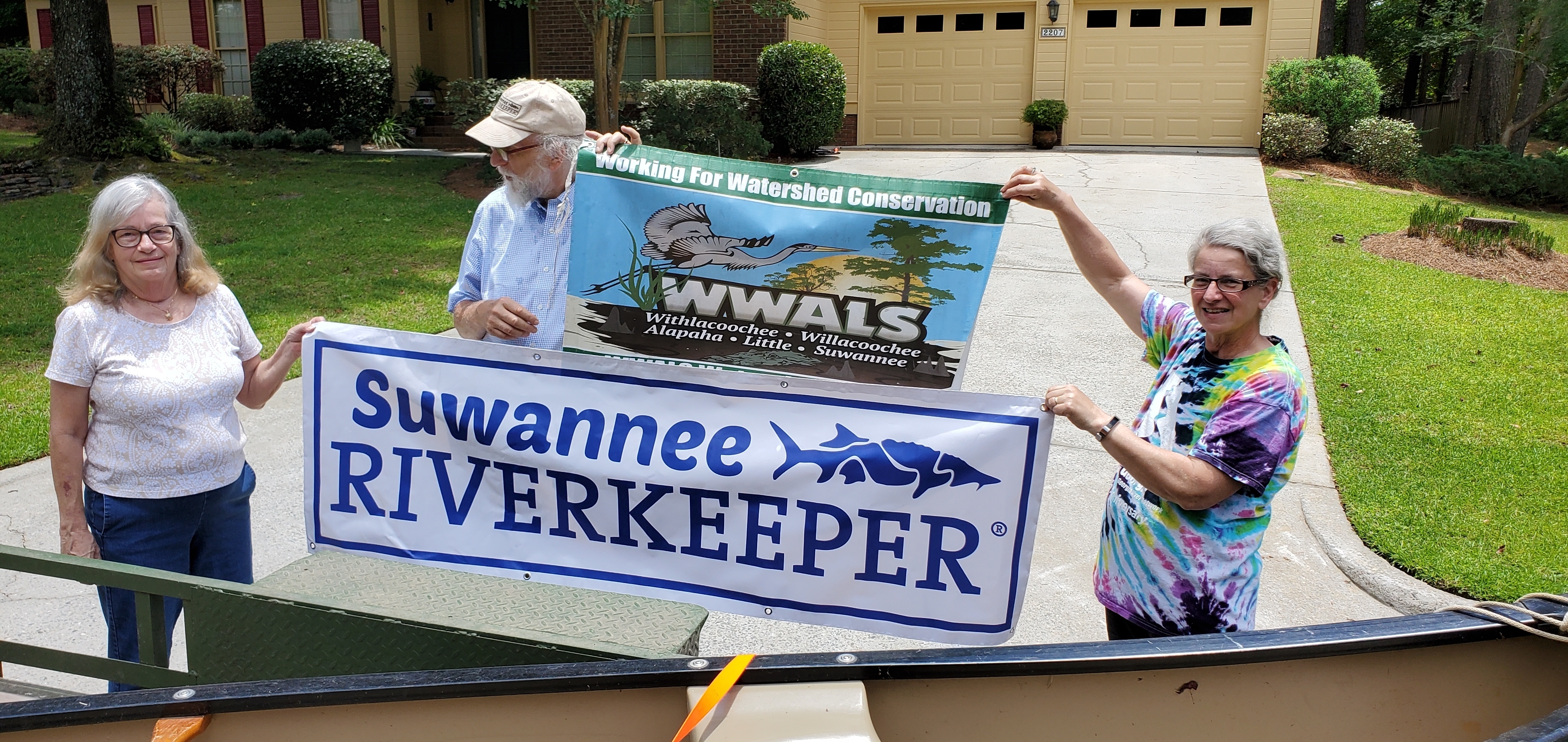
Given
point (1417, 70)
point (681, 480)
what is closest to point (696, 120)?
point (681, 480)

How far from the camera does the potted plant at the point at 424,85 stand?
67.7 feet

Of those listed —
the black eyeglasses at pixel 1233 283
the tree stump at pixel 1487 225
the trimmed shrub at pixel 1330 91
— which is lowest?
the tree stump at pixel 1487 225

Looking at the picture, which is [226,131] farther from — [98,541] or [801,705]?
[801,705]

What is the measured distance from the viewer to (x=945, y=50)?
20.8 m

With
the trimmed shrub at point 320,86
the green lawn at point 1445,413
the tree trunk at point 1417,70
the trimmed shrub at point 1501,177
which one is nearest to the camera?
the green lawn at point 1445,413

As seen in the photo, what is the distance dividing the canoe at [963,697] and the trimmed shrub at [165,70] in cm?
2274

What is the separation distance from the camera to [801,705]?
2.06 meters

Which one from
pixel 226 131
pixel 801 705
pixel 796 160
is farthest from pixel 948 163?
pixel 801 705

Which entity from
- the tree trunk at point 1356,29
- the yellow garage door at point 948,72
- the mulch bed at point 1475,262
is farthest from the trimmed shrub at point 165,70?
the tree trunk at point 1356,29

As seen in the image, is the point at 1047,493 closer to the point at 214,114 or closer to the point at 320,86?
the point at 320,86

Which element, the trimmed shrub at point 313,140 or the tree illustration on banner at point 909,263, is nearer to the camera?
the tree illustration on banner at point 909,263

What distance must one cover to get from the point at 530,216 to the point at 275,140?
1713 centimetres

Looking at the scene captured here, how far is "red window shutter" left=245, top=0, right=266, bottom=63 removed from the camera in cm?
2195

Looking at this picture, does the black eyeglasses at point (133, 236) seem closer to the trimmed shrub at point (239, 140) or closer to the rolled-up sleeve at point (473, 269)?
the rolled-up sleeve at point (473, 269)
